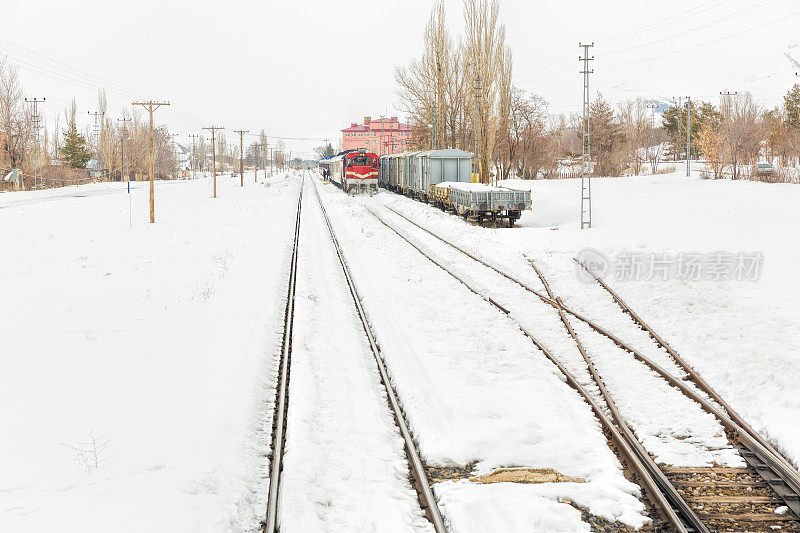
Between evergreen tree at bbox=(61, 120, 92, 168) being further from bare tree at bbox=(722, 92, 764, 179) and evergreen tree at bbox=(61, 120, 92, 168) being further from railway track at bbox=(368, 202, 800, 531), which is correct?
railway track at bbox=(368, 202, 800, 531)

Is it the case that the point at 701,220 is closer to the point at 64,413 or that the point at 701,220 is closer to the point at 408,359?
the point at 408,359

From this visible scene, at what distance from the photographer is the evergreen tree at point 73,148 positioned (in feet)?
268

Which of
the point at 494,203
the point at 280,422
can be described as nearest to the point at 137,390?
the point at 280,422

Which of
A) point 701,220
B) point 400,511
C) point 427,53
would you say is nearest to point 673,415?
point 400,511

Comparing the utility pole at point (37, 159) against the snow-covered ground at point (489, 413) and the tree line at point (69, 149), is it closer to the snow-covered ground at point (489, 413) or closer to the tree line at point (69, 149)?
the tree line at point (69, 149)

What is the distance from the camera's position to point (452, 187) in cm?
3014

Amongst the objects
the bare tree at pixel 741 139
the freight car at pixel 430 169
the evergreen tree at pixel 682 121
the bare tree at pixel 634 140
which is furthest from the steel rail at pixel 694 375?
the evergreen tree at pixel 682 121

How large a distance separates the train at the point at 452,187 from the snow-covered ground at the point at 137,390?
10148mm

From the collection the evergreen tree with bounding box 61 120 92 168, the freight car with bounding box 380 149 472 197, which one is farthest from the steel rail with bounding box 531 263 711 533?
the evergreen tree with bounding box 61 120 92 168

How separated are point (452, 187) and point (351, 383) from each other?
2243 cm

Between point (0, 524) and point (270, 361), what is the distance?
499 centimetres

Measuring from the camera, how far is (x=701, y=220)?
23.7 m

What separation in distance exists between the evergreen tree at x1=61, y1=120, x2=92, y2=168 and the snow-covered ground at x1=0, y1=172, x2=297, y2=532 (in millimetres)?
71159

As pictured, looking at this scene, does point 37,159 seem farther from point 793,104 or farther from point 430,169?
point 793,104
